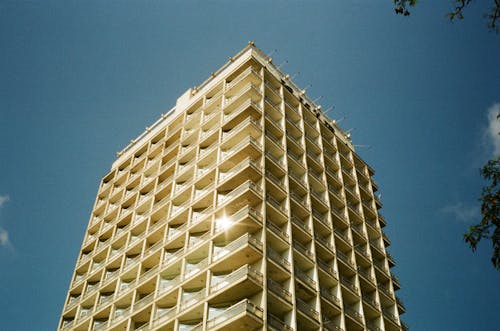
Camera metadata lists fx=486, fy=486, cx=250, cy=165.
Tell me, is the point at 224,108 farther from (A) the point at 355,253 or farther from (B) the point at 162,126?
(A) the point at 355,253

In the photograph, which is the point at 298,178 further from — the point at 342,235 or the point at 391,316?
the point at 391,316

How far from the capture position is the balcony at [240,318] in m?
29.6

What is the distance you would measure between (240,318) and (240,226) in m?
8.14

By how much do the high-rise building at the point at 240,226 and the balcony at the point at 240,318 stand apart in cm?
9

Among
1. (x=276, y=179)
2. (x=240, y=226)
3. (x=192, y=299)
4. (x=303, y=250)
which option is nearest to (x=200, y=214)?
(x=240, y=226)

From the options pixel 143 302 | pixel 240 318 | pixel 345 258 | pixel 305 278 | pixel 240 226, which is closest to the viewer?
pixel 240 318

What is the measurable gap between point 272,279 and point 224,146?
14.4 meters

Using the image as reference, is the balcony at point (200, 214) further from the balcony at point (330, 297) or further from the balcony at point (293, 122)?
the balcony at point (293, 122)

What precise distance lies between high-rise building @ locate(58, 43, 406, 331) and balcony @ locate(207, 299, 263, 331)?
89mm

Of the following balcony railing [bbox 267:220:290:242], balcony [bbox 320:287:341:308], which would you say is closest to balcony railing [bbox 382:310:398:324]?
balcony [bbox 320:287:341:308]

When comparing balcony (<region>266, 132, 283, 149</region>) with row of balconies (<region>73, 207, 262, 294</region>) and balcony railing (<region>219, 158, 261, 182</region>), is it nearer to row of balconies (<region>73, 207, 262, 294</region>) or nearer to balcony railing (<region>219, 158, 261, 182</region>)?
balcony railing (<region>219, 158, 261, 182</region>)

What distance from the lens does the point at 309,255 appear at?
38688 millimetres

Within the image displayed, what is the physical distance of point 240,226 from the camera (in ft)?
119

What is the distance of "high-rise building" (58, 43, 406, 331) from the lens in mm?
34156
